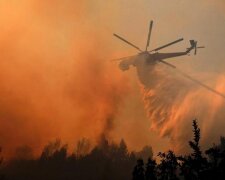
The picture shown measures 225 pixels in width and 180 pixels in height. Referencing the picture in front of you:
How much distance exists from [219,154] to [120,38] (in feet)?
235

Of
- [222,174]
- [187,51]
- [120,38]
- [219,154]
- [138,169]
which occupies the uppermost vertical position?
[120,38]

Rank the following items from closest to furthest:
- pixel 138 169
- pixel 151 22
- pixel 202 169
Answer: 1. pixel 202 169
2. pixel 138 169
3. pixel 151 22

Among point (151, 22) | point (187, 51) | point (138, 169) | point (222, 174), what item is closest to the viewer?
point (222, 174)

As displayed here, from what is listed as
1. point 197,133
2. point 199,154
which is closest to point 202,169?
point 199,154

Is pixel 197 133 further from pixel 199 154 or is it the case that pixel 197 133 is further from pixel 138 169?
pixel 138 169

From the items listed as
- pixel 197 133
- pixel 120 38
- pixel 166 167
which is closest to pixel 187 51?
pixel 120 38

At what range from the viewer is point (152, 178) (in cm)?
3353

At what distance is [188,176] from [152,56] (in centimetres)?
6828

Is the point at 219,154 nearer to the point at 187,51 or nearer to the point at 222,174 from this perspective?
the point at 222,174

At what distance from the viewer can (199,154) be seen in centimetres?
2580

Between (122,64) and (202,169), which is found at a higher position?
(122,64)

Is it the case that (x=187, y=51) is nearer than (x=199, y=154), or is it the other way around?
(x=199, y=154)

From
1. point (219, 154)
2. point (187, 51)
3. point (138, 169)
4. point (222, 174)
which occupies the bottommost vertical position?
point (222, 174)

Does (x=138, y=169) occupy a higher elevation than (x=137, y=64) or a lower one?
lower
